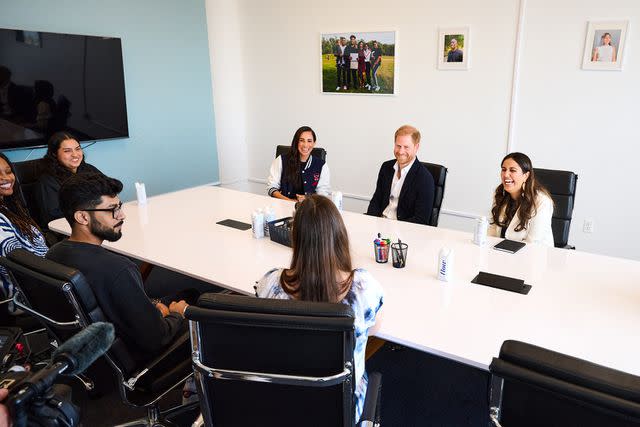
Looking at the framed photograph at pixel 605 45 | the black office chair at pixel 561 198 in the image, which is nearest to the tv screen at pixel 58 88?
the black office chair at pixel 561 198

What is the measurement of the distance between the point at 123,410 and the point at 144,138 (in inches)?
131

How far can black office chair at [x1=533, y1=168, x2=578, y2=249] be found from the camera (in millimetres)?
2762

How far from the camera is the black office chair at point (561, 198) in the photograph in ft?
9.06

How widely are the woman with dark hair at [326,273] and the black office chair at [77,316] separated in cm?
62

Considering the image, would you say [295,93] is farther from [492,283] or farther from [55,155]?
[492,283]

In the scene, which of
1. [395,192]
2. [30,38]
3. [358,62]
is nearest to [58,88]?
[30,38]

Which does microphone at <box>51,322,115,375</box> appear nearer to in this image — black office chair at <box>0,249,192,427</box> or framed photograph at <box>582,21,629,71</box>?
black office chair at <box>0,249,192,427</box>

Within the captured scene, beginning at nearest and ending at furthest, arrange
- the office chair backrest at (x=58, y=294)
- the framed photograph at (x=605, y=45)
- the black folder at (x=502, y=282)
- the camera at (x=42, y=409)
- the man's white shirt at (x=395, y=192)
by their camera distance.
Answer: the camera at (x=42, y=409)
the office chair backrest at (x=58, y=294)
the black folder at (x=502, y=282)
the man's white shirt at (x=395, y=192)
the framed photograph at (x=605, y=45)

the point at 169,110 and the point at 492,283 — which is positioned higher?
the point at 169,110

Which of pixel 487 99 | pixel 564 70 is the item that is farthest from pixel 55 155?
pixel 564 70

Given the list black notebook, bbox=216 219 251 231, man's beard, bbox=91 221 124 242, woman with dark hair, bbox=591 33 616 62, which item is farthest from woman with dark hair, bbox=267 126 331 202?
woman with dark hair, bbox=591 33 616 62

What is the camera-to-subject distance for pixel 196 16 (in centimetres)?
523

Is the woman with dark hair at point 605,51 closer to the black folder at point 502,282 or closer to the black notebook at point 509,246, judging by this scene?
the black notebook at point 509,246

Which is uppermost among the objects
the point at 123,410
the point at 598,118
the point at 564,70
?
the point at 564,70
